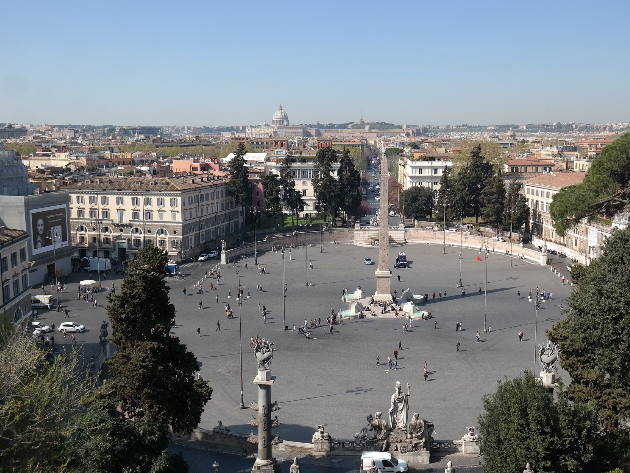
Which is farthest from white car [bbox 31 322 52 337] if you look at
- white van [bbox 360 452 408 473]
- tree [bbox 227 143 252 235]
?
tree [bbox 227 143 252 235]

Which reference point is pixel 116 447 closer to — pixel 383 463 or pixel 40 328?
pixel 383 463

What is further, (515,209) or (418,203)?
(418,203)

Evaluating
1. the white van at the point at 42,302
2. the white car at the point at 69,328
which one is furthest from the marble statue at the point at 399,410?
the white van at the point at 42,302

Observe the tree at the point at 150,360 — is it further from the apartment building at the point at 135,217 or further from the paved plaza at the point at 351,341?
the apartment building at the point at 135,217

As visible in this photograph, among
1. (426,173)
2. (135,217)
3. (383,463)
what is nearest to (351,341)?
(383,463)

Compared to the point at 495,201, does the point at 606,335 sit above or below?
above

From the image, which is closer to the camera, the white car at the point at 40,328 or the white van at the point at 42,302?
the white car at the point at 40,328

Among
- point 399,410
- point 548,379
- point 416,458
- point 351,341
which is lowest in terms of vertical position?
point 351,341
